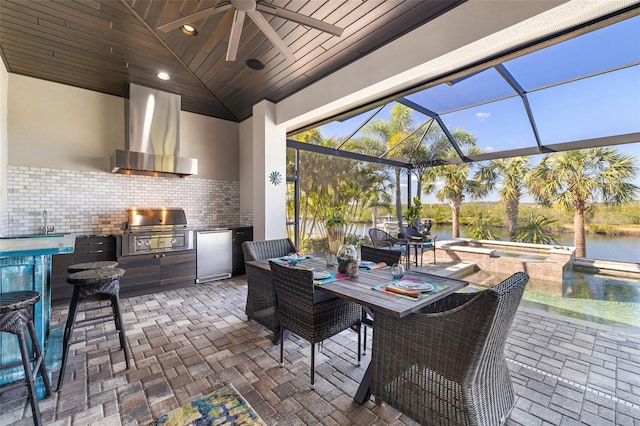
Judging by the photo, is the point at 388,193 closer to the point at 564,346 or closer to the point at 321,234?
the point at 321,234

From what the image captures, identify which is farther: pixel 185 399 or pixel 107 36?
pixel 107 36

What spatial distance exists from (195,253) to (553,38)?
17.2ft

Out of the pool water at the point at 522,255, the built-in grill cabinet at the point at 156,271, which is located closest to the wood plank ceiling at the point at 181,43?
the built-in grill cabinet at the point at 156,271

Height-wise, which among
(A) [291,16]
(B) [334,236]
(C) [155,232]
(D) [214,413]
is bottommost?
(D) [214,413]

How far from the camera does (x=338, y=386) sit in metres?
2.01

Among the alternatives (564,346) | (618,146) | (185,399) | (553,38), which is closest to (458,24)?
(553,38)

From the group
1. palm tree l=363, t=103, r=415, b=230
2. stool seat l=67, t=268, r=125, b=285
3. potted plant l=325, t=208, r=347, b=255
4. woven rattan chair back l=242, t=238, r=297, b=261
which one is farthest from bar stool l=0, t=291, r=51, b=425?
palm tree l=363, t=103, r=415, b=230

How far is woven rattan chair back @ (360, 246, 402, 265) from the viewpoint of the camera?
104 inches

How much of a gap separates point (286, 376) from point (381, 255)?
1.41 metres

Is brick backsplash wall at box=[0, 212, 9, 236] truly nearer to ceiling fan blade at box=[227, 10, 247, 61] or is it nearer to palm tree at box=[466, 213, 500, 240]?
ceiling fan blade at box=[227, 10, 247, 61]

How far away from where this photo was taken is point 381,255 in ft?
9.14

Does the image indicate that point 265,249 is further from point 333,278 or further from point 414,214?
point 414,214

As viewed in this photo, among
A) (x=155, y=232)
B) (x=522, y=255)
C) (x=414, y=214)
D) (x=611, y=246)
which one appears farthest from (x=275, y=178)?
(x=611, y=246)

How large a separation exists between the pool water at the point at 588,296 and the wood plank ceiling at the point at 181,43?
12.6ft
